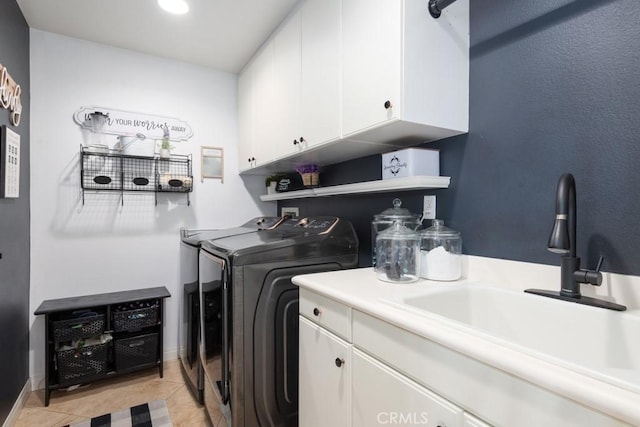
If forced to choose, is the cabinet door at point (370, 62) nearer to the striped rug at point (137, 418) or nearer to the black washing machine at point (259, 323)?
the black washing machine at point (259, 323)

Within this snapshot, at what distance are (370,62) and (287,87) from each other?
809mm

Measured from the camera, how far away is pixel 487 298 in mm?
1201

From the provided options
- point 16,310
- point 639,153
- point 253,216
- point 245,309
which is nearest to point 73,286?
point 16,310

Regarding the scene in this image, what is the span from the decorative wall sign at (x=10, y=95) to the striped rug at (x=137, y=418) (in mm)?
1868

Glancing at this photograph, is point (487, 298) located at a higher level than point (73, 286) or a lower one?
higher

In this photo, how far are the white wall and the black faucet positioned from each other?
8.25 feet

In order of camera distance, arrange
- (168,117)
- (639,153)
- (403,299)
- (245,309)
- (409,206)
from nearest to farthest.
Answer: (639,153) < (403,299) < (245,309) < (409,206) < (168,117)

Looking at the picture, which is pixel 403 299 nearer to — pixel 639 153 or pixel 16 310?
pixel 639 153

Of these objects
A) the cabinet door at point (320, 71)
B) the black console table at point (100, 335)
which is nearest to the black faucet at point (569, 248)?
the cabinet door at point (320, 71)

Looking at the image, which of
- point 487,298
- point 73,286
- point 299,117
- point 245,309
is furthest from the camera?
point 73,286

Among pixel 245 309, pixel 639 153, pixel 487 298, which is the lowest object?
pixel 245 309

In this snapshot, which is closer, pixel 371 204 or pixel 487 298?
pixel 487 298

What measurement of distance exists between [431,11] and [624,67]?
0.68 meters

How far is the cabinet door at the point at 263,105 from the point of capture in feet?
7.34
